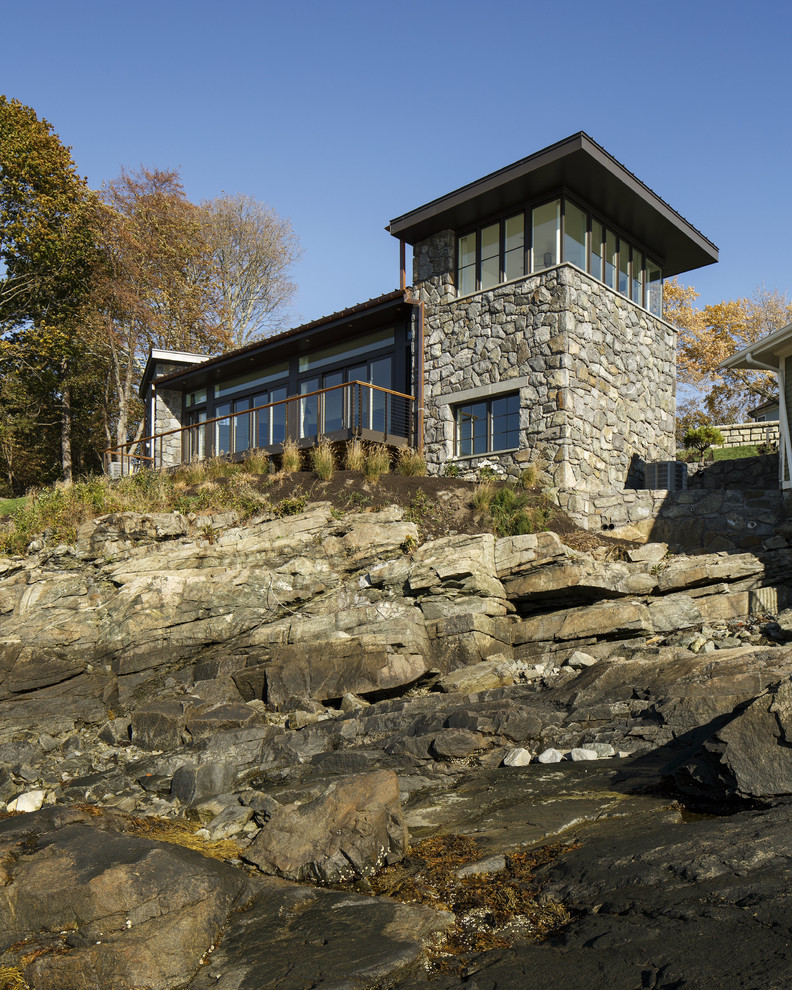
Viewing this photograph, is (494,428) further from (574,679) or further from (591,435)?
(574,679)

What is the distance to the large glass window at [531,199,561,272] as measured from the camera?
18186 mm

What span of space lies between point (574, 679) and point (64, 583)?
9100 millimetres

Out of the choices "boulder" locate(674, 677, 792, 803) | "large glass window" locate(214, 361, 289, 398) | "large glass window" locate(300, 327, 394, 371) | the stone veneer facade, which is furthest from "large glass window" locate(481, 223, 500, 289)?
"boulder" locate(674, 677, 792, 803)

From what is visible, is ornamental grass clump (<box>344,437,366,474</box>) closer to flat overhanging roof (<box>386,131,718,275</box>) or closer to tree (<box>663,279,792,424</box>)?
flat overhanging roof (<box>386,131,718,275</box>)

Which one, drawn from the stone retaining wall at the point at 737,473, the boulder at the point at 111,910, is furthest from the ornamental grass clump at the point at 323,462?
the boulder at the point at 111,910

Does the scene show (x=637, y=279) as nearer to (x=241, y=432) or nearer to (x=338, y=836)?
(x=241, y=432)

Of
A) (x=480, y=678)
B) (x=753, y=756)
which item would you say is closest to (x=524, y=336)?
(x=480, y=678)

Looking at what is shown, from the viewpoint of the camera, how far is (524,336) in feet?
59.6

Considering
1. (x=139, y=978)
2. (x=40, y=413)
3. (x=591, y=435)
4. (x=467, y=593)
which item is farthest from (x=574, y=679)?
(x=40, y=413)

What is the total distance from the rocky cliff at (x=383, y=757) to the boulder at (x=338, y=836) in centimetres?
2

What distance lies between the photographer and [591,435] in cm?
1792

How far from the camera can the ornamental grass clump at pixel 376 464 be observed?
16.8 metres

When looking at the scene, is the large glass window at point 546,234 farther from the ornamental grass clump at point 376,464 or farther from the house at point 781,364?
the ornamental grass clump at point 376,464

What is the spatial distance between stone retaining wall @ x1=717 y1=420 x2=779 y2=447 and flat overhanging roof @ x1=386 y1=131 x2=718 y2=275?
6909 millimetres
